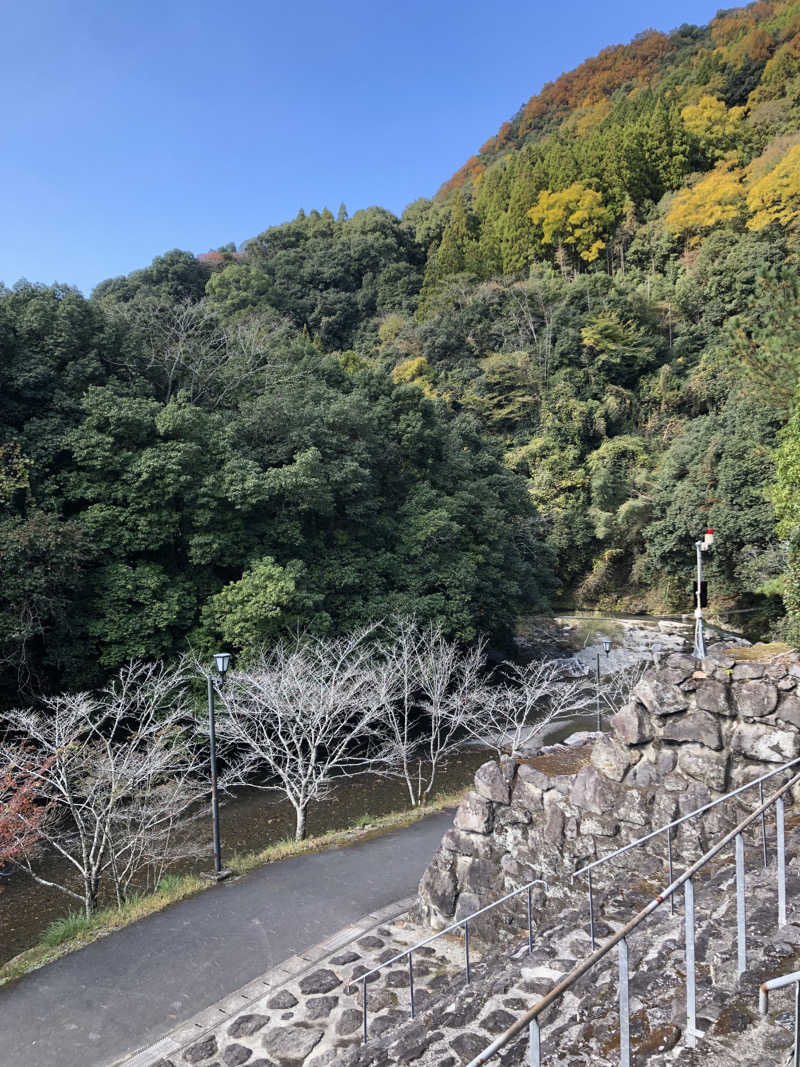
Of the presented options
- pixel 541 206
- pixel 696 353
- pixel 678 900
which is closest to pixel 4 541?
pixel 678 900

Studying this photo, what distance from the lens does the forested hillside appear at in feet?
48.6

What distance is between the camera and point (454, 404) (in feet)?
116

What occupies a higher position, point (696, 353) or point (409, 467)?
point (696, 353)

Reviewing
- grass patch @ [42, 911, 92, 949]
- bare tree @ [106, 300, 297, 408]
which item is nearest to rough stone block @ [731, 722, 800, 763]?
grass patch @ [42, 911, 92, 949]

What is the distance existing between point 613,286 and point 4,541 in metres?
34.1

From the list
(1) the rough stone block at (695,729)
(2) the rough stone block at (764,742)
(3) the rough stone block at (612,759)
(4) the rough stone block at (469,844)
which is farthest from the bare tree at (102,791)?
(2) the rough stone block at (764,742)

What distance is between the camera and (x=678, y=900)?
550 cm

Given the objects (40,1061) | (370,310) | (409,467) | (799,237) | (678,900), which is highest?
(370,310)

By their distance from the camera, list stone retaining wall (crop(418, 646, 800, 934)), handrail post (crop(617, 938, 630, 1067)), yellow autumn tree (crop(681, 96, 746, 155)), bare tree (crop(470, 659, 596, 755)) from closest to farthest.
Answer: handrail post (crop(617, 938, 630, 1067)) < stone retaining wall (crop(418, 646, 800, 934)) < bare tree (crop(470, 659, 596, 755)) < yellow autumn tree (crop(681, 96, 746, 155))

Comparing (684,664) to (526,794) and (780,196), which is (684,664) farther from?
(780,196)

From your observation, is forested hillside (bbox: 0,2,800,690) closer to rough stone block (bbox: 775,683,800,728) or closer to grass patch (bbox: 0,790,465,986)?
grass patch (bbox: 0,790,465,986)

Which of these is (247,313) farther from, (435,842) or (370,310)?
(435,842)

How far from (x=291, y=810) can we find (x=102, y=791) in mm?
4396

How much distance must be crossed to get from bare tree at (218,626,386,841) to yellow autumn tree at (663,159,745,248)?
106 feet
